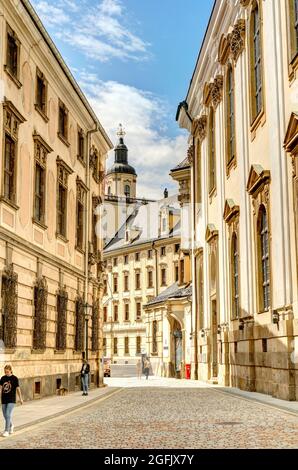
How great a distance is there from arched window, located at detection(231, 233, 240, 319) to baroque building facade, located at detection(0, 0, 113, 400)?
649 cm

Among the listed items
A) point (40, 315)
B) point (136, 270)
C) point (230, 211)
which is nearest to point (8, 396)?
point (40, 315)

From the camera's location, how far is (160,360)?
62.3 m

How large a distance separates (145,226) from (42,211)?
227 feet

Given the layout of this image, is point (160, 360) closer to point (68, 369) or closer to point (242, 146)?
point (68, 369)

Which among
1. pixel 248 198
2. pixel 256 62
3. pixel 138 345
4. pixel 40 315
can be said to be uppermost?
pixel 256 62

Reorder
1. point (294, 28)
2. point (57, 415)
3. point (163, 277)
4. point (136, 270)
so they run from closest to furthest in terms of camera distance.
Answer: point (57, 415) → point (294, 28) → point (163, 277) → point (136, 270)

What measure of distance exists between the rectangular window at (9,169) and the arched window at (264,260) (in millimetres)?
8648

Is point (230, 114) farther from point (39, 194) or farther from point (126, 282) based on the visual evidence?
point (126, 282)

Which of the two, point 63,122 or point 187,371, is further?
point 187,371

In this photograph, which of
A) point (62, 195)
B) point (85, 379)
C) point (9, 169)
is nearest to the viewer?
point (9, 169)

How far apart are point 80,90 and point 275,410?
1881 centimetres

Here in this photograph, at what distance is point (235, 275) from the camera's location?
31.9m

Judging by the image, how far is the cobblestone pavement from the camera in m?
11.9
